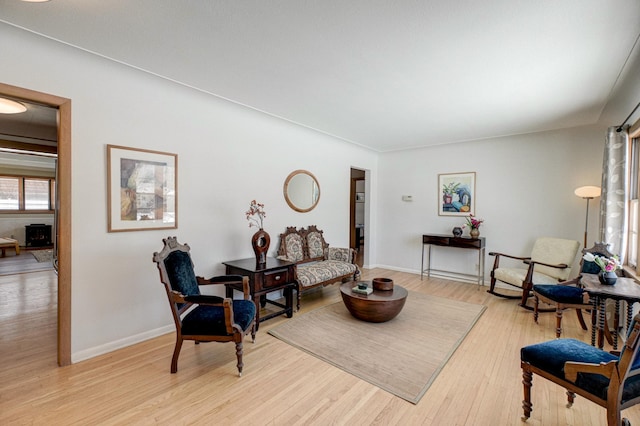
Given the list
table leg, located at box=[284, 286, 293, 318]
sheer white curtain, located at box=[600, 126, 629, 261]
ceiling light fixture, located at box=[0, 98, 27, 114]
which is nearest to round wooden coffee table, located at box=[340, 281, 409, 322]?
table leg, located at box=[284, 286, 293, 318]

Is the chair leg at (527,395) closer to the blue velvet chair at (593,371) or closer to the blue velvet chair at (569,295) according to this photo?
the blue velvet chair at (593,371)

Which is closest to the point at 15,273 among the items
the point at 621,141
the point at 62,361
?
the point at 62,361

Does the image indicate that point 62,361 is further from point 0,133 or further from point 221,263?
point 0,133

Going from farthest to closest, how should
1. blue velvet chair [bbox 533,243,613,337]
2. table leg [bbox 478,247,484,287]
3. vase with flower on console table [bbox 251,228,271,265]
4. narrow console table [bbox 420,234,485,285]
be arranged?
1. table leg [bbox 478,247,484,287]
2. narrow console table [bbox 420,234,485,285]
3. vase with flower on console table [bbox 251,228,271,265]
4. blue velvet chair [bbox 533,243,613,337]

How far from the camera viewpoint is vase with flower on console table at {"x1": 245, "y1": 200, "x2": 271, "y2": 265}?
3.44 m

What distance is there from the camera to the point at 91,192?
8.39ft

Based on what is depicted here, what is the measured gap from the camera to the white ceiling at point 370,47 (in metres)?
1.83

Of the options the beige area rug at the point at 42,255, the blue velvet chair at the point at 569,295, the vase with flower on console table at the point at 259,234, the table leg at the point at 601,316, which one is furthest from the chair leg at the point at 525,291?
the beige area rug at the point at 42,255

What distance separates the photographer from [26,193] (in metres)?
8.31

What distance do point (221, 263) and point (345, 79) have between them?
101 inches

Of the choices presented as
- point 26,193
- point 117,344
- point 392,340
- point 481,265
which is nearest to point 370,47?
point 392,340

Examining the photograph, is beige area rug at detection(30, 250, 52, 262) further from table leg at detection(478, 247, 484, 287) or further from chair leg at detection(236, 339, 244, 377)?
table leg at detection(478, 247, 484, 287)

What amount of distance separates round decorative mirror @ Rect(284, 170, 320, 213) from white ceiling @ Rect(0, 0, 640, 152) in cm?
122

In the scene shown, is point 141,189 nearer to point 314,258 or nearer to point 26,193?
point 314,258
